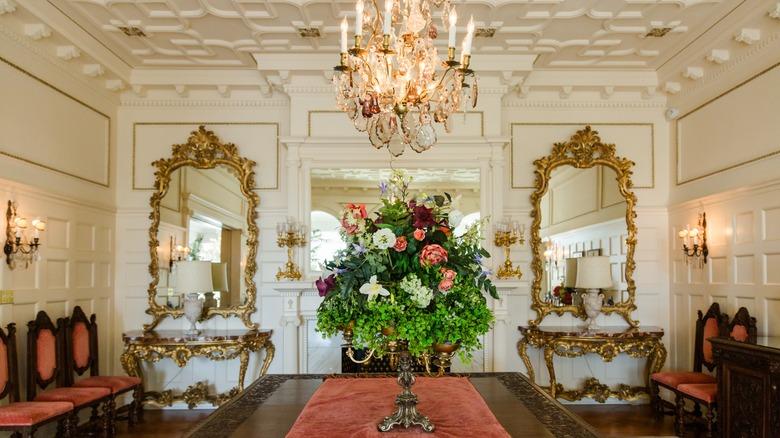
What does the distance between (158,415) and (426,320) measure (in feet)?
14.9

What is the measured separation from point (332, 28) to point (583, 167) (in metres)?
2.83

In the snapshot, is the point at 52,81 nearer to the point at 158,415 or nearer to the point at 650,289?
the point at 158,415

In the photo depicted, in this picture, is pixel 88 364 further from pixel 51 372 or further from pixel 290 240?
pixel 290 240

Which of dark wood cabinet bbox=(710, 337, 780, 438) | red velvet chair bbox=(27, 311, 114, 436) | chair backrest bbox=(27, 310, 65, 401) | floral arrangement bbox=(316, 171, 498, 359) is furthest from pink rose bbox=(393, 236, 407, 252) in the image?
chair backrest bbox=(27, 310, 65, 401)

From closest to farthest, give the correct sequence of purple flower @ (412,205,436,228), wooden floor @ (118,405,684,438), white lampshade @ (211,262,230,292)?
purple flower @ (412,205,436,228), wooden floor @ (118,405,684,438), white lampshade @ (211,262,230,292)

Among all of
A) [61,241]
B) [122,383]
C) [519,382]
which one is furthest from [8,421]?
[519,382]

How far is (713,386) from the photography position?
477 cm

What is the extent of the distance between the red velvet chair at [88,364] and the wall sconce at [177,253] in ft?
2.88

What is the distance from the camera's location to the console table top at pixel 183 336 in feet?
18.0

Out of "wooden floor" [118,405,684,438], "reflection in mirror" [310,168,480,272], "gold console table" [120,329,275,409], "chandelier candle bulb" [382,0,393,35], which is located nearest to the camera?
"chandelier candle bulb" [382,0,393,35]

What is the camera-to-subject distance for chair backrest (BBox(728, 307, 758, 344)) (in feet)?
14.9

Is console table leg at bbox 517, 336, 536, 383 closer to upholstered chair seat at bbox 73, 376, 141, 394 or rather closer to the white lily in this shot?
upholstered chair seat at bbox 73, 376, 141, 394

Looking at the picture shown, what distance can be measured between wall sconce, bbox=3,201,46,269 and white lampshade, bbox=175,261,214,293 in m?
1.29

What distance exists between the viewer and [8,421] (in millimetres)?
3824
